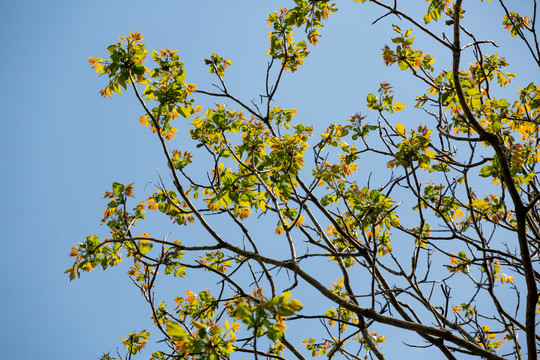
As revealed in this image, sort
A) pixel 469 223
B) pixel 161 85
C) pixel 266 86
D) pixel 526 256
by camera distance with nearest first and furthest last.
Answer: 1. pixel 526 256
2. pixel 161 85
3. pixel 266 86
4. pixel 469 223

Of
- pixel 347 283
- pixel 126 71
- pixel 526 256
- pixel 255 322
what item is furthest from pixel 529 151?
pixel 126 71

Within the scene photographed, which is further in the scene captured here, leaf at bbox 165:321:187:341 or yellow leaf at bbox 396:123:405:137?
yellow leaf at bbox 396:123:405:137

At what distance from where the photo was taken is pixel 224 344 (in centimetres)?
172

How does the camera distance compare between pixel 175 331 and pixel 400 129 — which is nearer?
pixel 175 331

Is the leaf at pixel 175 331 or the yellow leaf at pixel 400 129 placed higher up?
the yellow leaf at pixel 400 129

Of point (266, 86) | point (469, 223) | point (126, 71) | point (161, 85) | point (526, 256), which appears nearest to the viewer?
point (526, 256)

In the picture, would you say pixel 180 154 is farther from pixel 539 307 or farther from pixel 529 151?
pixel 539 307

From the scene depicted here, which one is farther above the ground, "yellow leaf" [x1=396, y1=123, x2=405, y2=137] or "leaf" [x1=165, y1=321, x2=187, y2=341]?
"yellow leaf" [x1=396, y1=123, x2=405, y2=137]

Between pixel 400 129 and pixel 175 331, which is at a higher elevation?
pixel 400 129

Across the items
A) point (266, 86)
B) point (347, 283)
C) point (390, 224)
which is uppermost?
point (266, 86)

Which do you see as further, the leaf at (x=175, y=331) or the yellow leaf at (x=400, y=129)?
the yellow leaf at (x=400, y=129)

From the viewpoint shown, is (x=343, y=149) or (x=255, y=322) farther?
(x=343, y=149)

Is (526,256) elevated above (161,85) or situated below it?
below

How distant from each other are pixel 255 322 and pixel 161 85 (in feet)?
6.62
